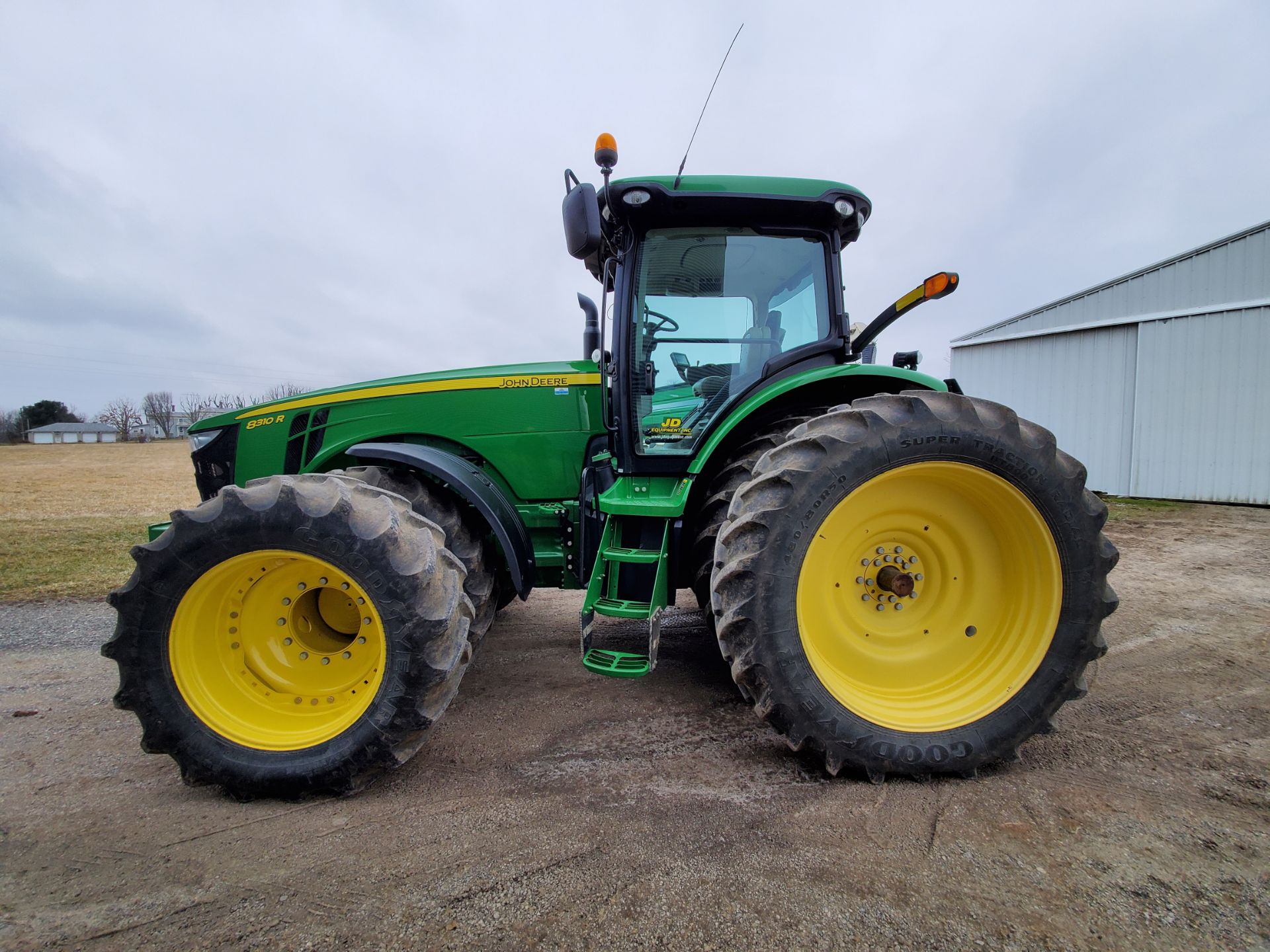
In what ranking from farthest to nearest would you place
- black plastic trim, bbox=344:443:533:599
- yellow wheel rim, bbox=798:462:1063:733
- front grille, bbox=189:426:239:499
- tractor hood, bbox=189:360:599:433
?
front grille, bbox=189:426:239:499
tractor hood, bbox=189:360:599:433
black plastic trim, bbox=344:443:533:599
yellow wheel rim, bbox=798:462:1063:733

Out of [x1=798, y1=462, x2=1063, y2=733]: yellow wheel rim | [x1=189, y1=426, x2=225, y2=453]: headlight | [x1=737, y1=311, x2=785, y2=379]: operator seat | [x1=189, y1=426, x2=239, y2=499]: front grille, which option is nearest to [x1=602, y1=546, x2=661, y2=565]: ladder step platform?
[x1=798, y1=462, x2=1063, y2=733]: yellow wheel rim

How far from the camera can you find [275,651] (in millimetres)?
2270

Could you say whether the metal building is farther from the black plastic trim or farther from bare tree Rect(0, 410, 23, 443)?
bare tree Rect(0, 410, 23, 443)

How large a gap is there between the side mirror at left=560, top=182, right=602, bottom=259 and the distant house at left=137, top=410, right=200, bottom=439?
62.0 meters

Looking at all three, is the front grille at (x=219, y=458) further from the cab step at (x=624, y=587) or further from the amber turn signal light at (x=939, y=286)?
the amber turn signal light at (x=939, y=286)

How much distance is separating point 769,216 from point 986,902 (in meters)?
2.51

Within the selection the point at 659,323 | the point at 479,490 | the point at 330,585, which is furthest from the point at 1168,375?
the point at 330,585

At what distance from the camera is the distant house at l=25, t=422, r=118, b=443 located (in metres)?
49.9

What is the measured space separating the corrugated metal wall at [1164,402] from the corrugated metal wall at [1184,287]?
0.39 m

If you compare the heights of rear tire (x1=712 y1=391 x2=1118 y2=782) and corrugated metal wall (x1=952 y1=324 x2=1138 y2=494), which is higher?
corrugated metal wall (x1=952 y1=324 x2=1138 y2=494)

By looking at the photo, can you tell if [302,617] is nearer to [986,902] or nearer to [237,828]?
[237,828]

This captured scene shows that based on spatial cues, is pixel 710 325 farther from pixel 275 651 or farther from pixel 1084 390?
pixel 1084 390

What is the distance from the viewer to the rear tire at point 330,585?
2031 millimetres

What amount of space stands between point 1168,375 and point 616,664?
11653mm
